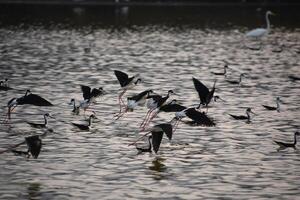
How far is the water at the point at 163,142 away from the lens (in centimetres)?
1210

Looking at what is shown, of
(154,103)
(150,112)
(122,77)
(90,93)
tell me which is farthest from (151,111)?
(90,93)

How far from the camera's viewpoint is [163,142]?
49.4 ft

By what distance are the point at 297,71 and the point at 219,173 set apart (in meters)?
15.6

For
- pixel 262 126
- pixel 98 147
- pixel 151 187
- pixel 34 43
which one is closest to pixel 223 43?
pixel 34 43

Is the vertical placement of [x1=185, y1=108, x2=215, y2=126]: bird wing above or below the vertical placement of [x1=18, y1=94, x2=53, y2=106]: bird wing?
below

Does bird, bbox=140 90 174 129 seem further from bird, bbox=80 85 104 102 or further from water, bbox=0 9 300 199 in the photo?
bird, bbox=80 85 104 102

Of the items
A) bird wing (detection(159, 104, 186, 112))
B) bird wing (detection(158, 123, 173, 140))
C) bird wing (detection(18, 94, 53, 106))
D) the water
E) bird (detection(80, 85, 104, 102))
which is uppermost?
bird wing (detection(18, 94, 53, 106))

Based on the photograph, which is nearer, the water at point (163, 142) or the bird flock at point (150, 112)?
the water at point (163, 142)

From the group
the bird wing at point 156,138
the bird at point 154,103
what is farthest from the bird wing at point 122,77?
the bird wing at point 156,138

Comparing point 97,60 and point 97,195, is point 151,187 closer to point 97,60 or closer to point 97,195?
point 97,195

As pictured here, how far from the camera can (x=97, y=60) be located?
99.7 ft

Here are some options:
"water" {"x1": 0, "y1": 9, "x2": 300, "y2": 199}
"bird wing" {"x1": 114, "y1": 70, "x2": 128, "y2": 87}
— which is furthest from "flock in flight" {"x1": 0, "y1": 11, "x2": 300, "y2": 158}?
"water" {"x1": 0, "y1": 9, "x2": 300, "y2": 199}

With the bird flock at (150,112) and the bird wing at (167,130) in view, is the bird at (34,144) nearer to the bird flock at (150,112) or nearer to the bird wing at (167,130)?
the bird flock at (150,112)

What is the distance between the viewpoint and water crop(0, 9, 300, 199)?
12.1 m
